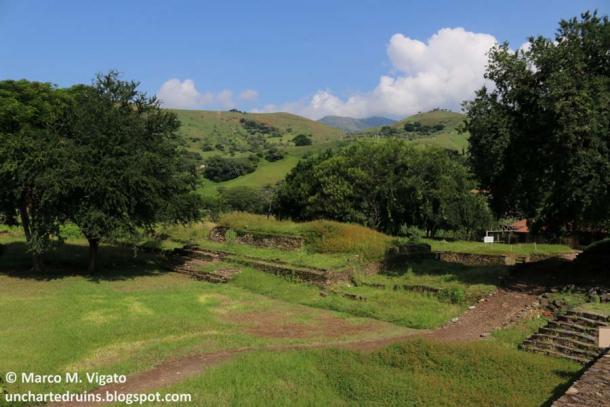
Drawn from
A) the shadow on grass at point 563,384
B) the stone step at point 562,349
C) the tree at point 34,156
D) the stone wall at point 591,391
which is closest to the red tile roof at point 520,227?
the stone step at point 562,349

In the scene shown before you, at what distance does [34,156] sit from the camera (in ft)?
63.8

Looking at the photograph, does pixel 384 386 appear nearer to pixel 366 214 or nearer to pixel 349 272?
pixel 349 272

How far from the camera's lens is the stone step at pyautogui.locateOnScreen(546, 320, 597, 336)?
1098 cm

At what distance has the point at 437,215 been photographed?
4084 centimetres

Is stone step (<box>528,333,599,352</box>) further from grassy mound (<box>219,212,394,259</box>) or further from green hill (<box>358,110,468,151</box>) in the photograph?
green hill (<box>358,110,468,151</box>)

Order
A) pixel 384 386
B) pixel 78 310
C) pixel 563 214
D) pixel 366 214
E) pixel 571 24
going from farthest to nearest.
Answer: pixel 366 214 → pixel 563 214 → pixel 571 24 → pixel 78 310 → pixel 384 386

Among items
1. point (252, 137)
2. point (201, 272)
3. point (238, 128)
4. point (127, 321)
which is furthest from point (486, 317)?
point (238, 128)

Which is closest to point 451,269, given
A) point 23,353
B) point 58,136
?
point 23,353

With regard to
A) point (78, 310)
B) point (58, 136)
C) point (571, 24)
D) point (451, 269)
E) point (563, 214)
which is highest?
point (571, 24)

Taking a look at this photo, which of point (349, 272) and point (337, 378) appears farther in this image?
point (349, 272)

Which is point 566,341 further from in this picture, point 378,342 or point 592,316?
point 378,342

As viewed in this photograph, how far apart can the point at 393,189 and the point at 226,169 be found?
50.6 m

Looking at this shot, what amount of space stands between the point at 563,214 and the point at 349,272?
9400mm

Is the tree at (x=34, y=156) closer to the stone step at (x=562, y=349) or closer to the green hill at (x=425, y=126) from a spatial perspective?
the stone step at (x=562, y=349)
